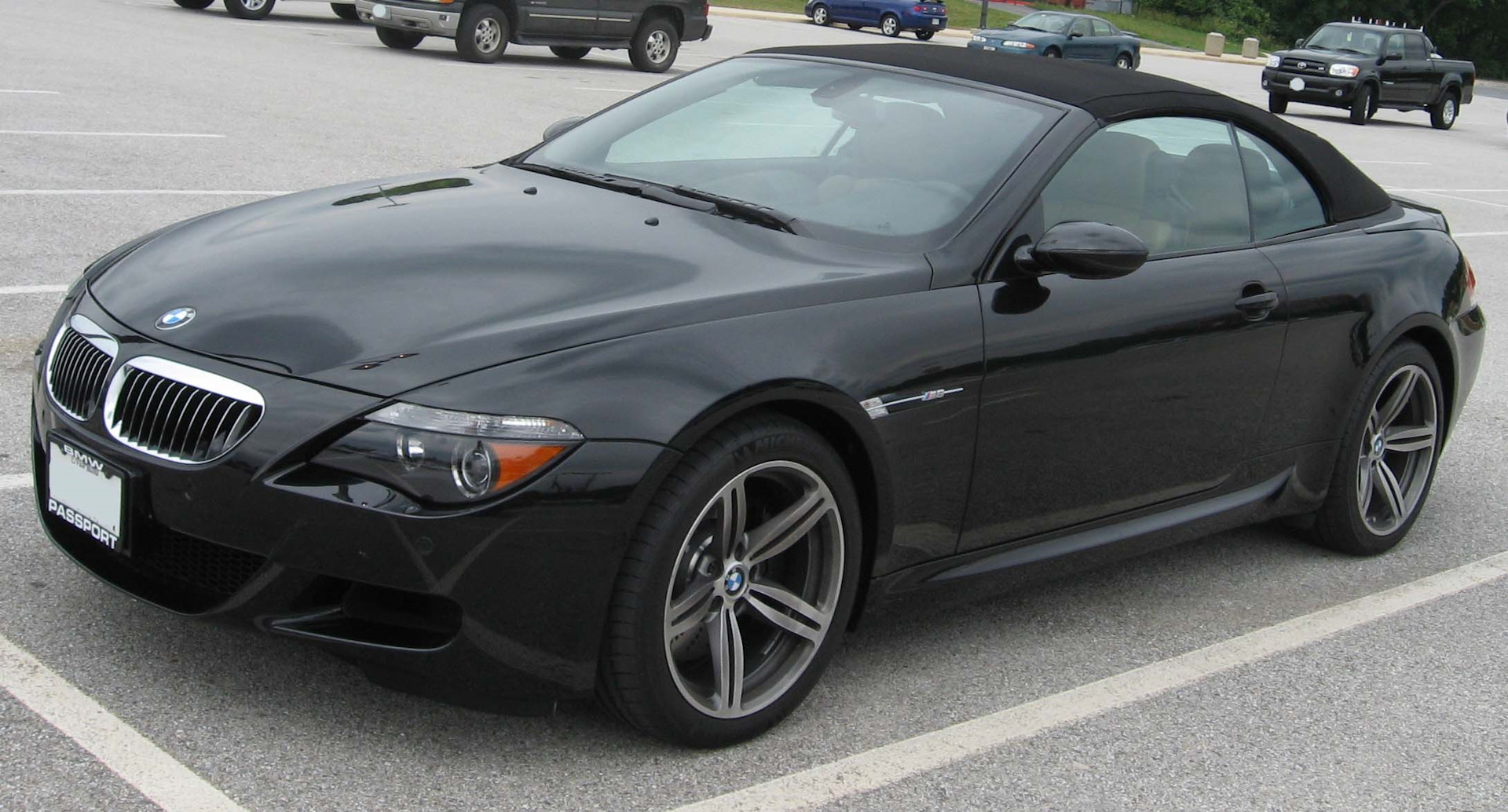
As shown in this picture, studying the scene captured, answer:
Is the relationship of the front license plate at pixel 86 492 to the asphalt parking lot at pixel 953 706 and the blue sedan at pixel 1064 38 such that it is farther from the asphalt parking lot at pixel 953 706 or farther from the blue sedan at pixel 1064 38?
the blue sedan at pixel 1064 38

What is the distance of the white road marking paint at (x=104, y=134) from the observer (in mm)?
10812

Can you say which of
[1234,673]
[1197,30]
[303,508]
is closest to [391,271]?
[303,508]

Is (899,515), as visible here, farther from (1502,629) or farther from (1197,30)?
(1197,30)

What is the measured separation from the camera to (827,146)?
4.41 meters

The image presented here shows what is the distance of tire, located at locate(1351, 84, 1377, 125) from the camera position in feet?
89.5

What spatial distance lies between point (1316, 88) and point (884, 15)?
43.9 ft

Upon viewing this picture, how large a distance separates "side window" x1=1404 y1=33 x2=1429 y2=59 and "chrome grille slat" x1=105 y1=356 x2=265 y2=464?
28.7m

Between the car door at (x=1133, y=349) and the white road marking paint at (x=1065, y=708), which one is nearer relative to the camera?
the white road marking paint at (x=1065, y=708)

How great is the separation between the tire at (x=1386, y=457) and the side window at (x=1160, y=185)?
794mm

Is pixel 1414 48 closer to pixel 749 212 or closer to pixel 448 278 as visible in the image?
pixel 749 212

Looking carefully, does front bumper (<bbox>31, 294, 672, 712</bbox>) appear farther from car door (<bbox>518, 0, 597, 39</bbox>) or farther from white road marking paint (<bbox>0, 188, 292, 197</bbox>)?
car door (<bbox>518, 0, 597, 39</bbox>)

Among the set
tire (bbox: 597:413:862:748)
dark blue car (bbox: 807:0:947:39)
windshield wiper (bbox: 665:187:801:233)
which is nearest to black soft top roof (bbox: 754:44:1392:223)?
windshield wiper (bbox: 665:187:801:233)

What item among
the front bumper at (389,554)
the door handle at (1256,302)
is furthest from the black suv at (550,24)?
the front bumper at (389,554)

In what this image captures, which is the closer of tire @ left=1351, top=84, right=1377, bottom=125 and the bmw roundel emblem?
the bmw roundel emblem
